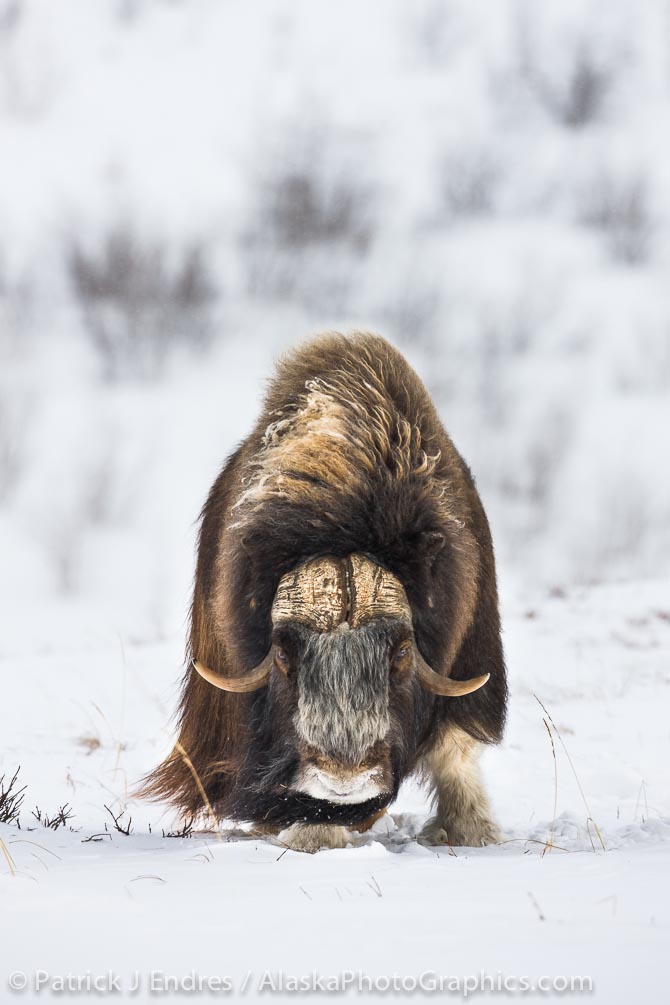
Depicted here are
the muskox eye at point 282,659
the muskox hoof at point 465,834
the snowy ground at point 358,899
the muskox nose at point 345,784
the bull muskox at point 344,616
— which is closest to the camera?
the snowy ground at point 358,899

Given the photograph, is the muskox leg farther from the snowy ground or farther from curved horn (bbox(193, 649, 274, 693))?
curved horn (bbox(193, 649, 274, 693))

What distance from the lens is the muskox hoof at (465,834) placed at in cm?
355

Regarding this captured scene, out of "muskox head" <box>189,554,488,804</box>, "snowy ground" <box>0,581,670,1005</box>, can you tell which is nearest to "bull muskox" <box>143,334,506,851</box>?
"muskox head" <box>189,554,488,804</box>

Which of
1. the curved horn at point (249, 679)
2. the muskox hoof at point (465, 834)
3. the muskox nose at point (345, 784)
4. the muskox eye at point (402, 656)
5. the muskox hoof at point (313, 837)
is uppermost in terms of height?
the muskox eye at point (402, 656)

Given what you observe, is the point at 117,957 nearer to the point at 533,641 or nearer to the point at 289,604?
the point at 289,604

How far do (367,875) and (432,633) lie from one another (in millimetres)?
1217

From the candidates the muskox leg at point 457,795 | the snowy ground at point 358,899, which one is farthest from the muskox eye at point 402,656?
the muskox leg at point 457,795

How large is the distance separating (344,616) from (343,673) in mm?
183

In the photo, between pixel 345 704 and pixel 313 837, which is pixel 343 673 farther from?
pixel 313 837

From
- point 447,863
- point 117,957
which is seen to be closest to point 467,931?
point 117,957

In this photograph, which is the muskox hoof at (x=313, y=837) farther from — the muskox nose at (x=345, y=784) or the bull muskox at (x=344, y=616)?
the muskox nose at (x=345, y=784)

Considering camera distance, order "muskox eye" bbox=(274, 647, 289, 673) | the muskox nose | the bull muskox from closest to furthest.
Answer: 1. the muskox nose
2. the bull muskox
3. "muskox eye" bbox=(274, 647, 289, 673)

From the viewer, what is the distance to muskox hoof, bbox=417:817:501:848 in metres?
3.55

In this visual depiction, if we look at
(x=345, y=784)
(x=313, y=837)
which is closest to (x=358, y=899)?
(x=345, y=784)
